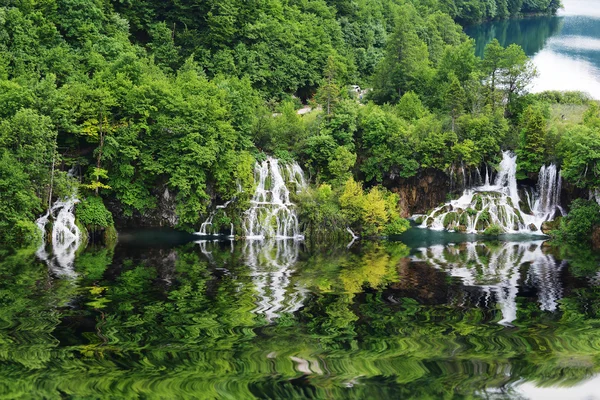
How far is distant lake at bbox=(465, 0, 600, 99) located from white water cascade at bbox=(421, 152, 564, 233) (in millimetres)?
29259

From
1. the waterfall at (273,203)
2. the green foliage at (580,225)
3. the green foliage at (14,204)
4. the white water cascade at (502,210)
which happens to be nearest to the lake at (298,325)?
the green foliage at (14,204)

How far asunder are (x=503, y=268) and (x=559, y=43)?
93685 mm

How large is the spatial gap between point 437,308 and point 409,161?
24.0m

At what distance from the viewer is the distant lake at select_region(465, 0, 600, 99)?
8769cm

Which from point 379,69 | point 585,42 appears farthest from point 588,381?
point 585,42

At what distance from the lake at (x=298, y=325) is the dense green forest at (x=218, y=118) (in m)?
6.61

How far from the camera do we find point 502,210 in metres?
50.4

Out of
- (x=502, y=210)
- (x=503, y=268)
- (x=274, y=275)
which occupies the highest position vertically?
(x=502, y=210)

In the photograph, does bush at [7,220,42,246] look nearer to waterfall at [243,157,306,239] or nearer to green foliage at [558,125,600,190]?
waterfall at [243,157,306,239]

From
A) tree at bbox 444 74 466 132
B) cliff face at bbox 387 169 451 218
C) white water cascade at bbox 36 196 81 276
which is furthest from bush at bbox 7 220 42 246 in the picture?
tree at bbox 444 74 466 132

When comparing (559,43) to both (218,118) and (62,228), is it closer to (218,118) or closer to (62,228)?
(218,118)

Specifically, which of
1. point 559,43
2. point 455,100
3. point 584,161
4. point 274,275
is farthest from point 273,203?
point 559,43

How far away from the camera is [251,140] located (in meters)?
52.6

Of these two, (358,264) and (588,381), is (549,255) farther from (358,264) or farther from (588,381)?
(588,381)
